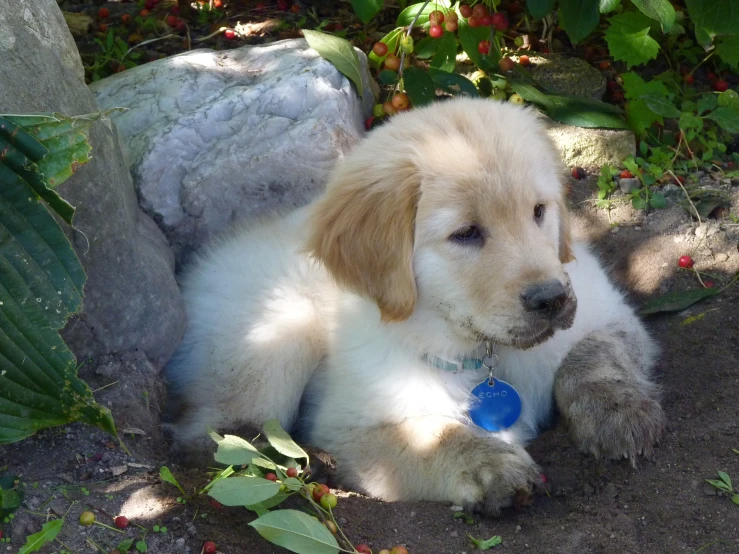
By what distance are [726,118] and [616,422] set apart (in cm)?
200

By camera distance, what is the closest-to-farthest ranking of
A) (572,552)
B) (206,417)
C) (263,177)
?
(572,552) → (206,417) → (263,177)

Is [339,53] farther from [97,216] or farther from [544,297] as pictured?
[544,297]

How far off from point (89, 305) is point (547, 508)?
186cm

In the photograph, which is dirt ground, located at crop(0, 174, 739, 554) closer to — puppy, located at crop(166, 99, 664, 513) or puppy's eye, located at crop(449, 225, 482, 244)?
puppy, located at crop(166, 99, 664, 513)

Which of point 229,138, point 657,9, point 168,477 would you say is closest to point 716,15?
point 657,9

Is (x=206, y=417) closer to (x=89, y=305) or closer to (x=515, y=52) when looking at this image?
(x=89, y=305)

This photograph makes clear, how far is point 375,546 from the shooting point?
272cm

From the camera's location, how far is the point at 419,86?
4.45m

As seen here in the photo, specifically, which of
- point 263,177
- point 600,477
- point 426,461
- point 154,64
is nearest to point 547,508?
point 600,477

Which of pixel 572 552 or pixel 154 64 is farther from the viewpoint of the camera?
pixel 154 64

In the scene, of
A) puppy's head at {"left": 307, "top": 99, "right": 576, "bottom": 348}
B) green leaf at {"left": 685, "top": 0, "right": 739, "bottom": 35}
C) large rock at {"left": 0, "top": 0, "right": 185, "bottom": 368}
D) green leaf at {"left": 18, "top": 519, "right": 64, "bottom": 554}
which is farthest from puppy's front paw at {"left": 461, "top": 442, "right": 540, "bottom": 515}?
green leaf at {"left": 685, "top": 0, "right": 739, "bottom": 35}

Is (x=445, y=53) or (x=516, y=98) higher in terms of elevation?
(x=445, y=53)

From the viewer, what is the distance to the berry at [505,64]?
4.65 metres

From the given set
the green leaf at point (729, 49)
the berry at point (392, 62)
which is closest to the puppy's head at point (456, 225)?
the berry at point (392, 62)
